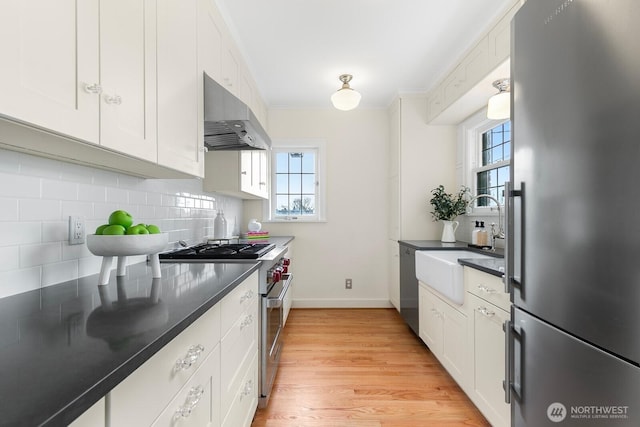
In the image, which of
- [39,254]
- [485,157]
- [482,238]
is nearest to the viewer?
[39,254]

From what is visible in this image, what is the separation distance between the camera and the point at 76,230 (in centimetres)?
112

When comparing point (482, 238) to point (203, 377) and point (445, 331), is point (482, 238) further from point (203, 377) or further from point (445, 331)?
point (203, 377)

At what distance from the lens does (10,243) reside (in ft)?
2.94

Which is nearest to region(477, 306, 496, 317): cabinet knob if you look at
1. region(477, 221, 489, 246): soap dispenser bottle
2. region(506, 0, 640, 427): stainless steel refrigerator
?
region(506, 0, 640, 427): stainless steel refrigerator

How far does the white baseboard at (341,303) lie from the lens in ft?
11.9

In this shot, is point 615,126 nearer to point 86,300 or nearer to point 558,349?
point 558,349

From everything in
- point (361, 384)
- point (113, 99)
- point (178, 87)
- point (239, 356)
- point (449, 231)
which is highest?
point (178, 87)

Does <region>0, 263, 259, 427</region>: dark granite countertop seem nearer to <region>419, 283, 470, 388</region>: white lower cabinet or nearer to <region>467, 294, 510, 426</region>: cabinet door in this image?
<region>467, 294, 510, 426</region>: cabinet door

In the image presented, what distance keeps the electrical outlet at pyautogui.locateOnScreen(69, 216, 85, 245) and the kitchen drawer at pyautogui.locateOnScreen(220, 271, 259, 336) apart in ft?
2.03

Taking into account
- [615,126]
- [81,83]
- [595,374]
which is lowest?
[595,374]

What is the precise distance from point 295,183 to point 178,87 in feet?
8.25

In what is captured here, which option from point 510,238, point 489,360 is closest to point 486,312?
point 489,360

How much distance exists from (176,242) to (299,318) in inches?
70.9

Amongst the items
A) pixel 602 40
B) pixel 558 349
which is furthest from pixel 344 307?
pixel 602 40
